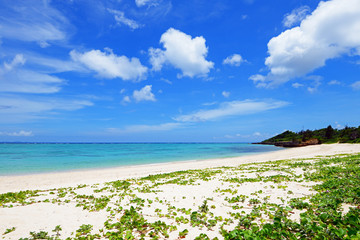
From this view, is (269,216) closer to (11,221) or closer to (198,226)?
(198,226)

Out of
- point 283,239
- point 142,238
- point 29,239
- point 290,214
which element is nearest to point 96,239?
point 142,238

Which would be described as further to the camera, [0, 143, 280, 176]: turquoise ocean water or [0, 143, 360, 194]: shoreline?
[0, 143, 280, 176]: turquoise ocean water

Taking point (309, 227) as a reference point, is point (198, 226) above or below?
below

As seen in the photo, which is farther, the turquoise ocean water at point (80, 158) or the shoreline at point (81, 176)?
the turquoise ocean water at point (80, 158)

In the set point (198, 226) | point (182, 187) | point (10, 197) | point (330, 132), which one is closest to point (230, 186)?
point (182, 187)

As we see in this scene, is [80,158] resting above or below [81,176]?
above

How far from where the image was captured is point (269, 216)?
281 inches

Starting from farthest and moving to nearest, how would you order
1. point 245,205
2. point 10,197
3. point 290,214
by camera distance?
point 10,197 < point 245,205 < point 290,214

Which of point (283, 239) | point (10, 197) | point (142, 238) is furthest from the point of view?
point (10, 197)

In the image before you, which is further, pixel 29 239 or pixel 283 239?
pixel 29 239

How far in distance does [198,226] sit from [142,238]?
209 centimetres

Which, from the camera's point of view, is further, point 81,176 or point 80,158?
point 80,158

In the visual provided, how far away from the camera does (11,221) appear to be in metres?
7.98

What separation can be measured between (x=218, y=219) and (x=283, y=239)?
256 centimetres
